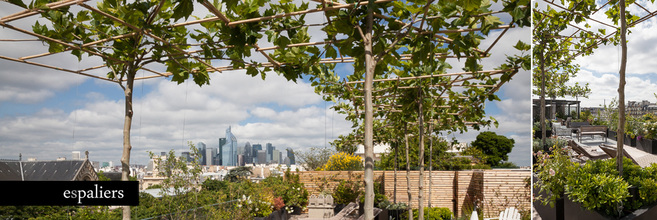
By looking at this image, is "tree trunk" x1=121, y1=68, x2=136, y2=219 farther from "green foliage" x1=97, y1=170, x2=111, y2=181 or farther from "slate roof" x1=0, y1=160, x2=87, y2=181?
"slate roof" x1=0, y1=160, x2=87, y2=181

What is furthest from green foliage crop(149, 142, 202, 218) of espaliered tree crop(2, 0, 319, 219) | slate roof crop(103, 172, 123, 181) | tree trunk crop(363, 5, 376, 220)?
tree trunk crop(363, 5, 376, 220)

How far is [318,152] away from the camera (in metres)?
9.52

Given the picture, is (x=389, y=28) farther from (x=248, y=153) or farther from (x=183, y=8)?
Answer: (x=248, y=153)

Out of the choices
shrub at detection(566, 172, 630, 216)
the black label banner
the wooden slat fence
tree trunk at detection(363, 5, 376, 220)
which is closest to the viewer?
tree trunk at detection(363, 5, 376, 220)

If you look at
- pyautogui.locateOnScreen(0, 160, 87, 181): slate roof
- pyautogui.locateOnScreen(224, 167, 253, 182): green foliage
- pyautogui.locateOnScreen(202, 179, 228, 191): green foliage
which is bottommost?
pyautogui.locateOnScreen(202, 179, 228, 191): green foliage

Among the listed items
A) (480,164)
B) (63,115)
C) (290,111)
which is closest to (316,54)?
(63,115)

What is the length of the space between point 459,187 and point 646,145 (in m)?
6.03

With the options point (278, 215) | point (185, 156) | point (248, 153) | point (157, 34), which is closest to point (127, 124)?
point (157, 34)

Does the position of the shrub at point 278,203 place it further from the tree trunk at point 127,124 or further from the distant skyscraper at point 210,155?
the tree trunk at point 127,124

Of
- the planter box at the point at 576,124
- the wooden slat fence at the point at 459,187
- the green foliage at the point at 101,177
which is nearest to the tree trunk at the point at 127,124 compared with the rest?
the green foliage at the point at 101,177

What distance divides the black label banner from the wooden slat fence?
4894 mm

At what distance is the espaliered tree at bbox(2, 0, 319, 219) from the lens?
285 cm

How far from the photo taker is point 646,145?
3.22 meters

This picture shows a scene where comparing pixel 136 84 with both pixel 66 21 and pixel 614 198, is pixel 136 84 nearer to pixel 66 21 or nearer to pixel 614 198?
pixel 66 21
